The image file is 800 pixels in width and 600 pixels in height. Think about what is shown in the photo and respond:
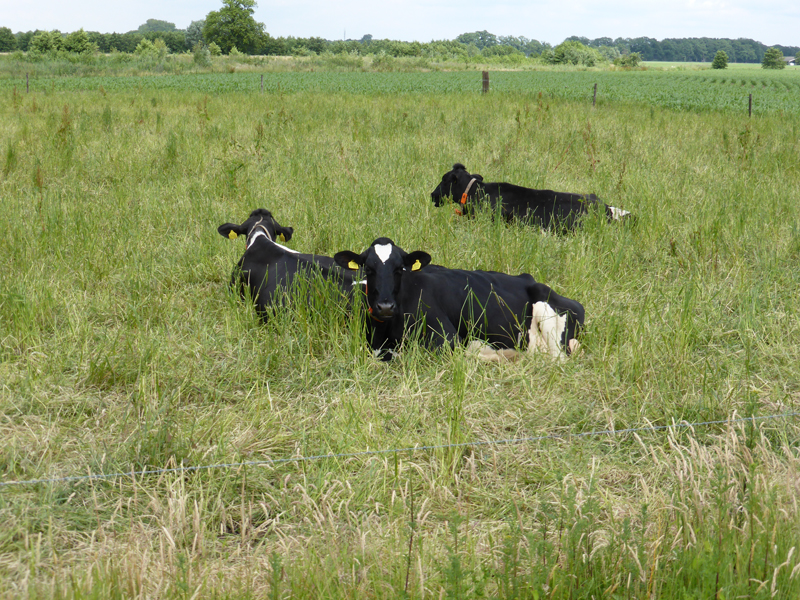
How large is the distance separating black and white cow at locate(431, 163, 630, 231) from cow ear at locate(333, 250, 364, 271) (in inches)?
100

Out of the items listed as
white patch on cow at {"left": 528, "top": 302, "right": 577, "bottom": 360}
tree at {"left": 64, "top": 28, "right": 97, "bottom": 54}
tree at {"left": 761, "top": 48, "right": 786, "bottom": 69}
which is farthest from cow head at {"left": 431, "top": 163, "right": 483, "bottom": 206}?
tree at {"left": 761, "top": 48, "right": 786, "bottom": 69}

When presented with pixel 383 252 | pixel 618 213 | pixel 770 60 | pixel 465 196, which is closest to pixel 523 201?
pixel 465 196

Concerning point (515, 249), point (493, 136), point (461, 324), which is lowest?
point (461, 324)

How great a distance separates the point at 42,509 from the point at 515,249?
13.3 feet

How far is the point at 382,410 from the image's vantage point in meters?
3.36

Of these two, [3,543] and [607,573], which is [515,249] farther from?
[3,543]

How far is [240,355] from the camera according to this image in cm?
395

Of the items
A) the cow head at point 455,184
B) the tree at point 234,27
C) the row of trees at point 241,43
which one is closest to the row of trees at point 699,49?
the row of trees at point 241,43

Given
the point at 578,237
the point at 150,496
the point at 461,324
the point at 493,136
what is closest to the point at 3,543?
the point at 150,496

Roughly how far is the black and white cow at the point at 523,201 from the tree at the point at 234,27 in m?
100

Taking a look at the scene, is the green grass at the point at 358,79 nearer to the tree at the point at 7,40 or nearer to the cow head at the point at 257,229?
the cow head at the point at 257,229

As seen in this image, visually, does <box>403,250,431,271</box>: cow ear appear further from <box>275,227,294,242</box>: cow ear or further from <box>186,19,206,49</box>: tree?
<box>186,19,206,49</box>: tree

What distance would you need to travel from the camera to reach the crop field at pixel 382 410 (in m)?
2.10

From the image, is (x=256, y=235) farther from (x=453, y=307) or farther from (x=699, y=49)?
(x=699, y=49)
